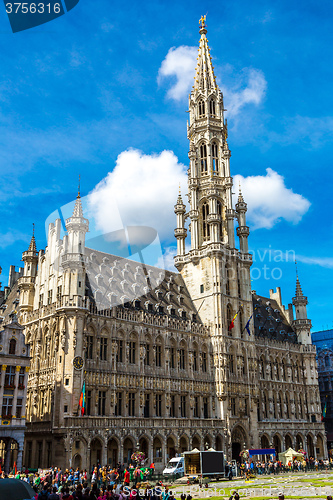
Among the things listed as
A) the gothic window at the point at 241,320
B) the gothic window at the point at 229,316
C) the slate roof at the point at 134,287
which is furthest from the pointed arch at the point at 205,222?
the gothic window at the point at 241,320

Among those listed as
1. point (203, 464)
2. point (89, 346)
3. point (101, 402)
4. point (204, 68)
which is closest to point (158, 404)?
point (101, 402)

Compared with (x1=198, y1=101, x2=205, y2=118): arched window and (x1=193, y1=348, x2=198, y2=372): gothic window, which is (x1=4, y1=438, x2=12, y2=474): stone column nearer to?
(x1=193, y1=348, x2=198, y2=372): gothic window

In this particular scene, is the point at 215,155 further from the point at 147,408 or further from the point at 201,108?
the point at 147,408

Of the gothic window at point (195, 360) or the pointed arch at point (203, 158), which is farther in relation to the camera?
the pointed arch at point (203, 158)

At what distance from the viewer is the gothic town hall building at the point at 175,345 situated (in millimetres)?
57219

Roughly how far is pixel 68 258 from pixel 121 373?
49.6 ft

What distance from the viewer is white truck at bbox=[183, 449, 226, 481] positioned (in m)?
50.3

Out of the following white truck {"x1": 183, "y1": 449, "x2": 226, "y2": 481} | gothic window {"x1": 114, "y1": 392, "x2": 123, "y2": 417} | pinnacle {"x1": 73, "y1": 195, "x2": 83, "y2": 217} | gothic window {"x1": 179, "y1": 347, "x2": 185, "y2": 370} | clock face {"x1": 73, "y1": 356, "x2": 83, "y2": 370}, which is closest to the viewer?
white truck {"x1": 183, "y1": 449, "x2": 226, "y2": 481}

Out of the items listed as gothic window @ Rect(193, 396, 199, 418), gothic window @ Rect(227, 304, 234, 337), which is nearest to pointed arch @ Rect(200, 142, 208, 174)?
gothic window @ Rect(227, 304, 234, 337)

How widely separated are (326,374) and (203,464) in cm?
6340

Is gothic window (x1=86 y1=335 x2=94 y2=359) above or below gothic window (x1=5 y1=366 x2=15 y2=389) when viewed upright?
above

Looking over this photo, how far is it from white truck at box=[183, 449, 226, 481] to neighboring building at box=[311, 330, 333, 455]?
175ft

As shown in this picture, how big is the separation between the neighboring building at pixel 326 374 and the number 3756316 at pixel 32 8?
308ft

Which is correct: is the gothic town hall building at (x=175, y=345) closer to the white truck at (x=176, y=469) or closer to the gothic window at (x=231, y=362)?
the gothic window at (x=231, y=362)
